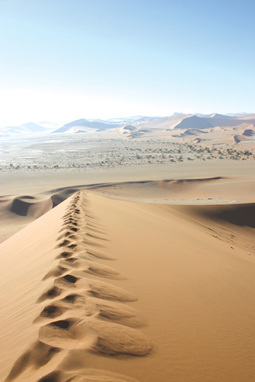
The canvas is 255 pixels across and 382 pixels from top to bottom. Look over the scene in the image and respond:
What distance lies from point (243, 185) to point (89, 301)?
61.3 ft

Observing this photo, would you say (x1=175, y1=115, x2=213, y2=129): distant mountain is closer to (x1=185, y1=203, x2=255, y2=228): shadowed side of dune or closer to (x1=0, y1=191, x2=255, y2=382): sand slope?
(x1=185, y1=203, x2=255, y2=228): shadowed side of dune

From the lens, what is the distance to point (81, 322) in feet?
6.65

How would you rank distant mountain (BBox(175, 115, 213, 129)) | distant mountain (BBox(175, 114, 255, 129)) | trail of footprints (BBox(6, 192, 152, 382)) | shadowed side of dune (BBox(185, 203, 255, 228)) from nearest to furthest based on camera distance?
1. trail of footprints (BBox(6, 192, 152, 382))
2. shadowed side of dune (BBox(185, 203, 255, 228))
3. distant mountain (BBox(175, 115, 213, 129))
4. distant mountain (BBox(175, 114, 255, 129))

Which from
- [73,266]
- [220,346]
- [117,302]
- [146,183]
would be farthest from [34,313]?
[146,183]

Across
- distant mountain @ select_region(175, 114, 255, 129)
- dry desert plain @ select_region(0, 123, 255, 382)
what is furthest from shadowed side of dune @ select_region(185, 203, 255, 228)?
distant mountain @ select_region(175, 114, 255, 129)

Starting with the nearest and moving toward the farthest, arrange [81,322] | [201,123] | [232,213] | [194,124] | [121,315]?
[81,322] → [121,315] → [232,213] → [194,124] → [201,123]

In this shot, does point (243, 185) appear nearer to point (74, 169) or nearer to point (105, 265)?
point (105, 265)

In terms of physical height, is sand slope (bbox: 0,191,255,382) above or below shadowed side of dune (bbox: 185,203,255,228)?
above

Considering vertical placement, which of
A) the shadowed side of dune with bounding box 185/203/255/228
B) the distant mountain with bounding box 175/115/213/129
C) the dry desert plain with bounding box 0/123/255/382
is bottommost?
the shadowed side of dune with bounding box 185/203/255/228

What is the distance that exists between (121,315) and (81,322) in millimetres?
436

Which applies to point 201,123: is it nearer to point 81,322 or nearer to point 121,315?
point 121,315

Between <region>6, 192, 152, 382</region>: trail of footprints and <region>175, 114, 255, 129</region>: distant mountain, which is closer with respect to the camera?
<region>6, 192, 152, 382</region>: trail of footprints

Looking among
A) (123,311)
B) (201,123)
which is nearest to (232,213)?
(123,311)

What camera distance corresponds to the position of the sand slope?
5.67 feet
